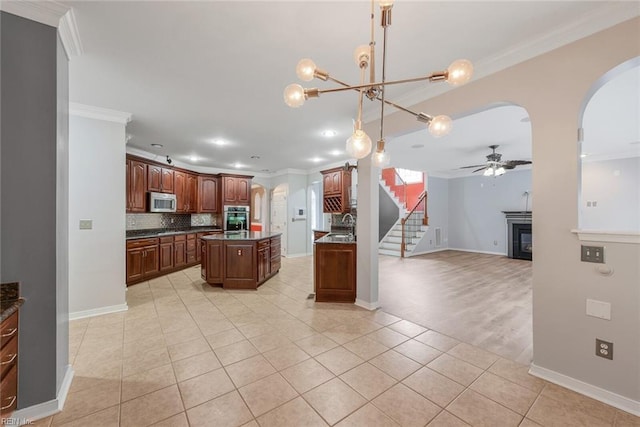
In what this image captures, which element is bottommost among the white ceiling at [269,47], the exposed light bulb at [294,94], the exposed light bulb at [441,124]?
the exposed light bulb at [441,124]

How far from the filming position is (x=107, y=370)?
2180mm

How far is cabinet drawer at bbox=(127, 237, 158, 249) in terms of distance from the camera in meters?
4.55

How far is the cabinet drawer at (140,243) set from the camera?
14.9 ft

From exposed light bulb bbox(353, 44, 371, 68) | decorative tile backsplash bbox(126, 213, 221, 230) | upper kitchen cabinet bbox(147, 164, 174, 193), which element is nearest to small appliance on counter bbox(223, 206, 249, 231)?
decorative tile backsplash bbox(126, 213, 221, 230)

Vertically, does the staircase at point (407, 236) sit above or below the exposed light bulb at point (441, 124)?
below

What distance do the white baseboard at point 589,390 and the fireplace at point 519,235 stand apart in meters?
6.62

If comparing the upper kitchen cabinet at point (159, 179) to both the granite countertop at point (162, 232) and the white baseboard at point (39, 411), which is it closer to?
the granite countertop at point (162, 232)

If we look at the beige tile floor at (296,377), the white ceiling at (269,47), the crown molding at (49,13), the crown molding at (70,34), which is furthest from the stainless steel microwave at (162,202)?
the crown molding at (49,13)

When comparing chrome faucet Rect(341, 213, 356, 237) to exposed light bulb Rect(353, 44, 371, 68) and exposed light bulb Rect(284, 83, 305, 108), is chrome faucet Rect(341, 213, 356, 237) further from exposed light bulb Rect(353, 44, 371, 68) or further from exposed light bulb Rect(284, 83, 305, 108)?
A: exposed light bulb Rect(284, 83, 305, 108)

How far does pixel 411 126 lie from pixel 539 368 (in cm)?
260

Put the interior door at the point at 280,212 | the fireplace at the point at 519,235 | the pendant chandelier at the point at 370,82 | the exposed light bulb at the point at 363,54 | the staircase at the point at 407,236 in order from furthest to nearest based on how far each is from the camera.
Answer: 1. the staircase at the point at 407,236
2. the interior door at the point at 280,212
3. the fireplace at the point at 519,235
4. the exposed light bulb at the point at 363,54
5. the pendant chandelier at the point at 370,82

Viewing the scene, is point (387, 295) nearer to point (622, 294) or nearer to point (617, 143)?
point (622, 294)

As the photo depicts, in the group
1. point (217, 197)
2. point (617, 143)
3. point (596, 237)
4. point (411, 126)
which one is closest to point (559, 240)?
point (596, 237)

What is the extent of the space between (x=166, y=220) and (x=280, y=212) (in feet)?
10.3
